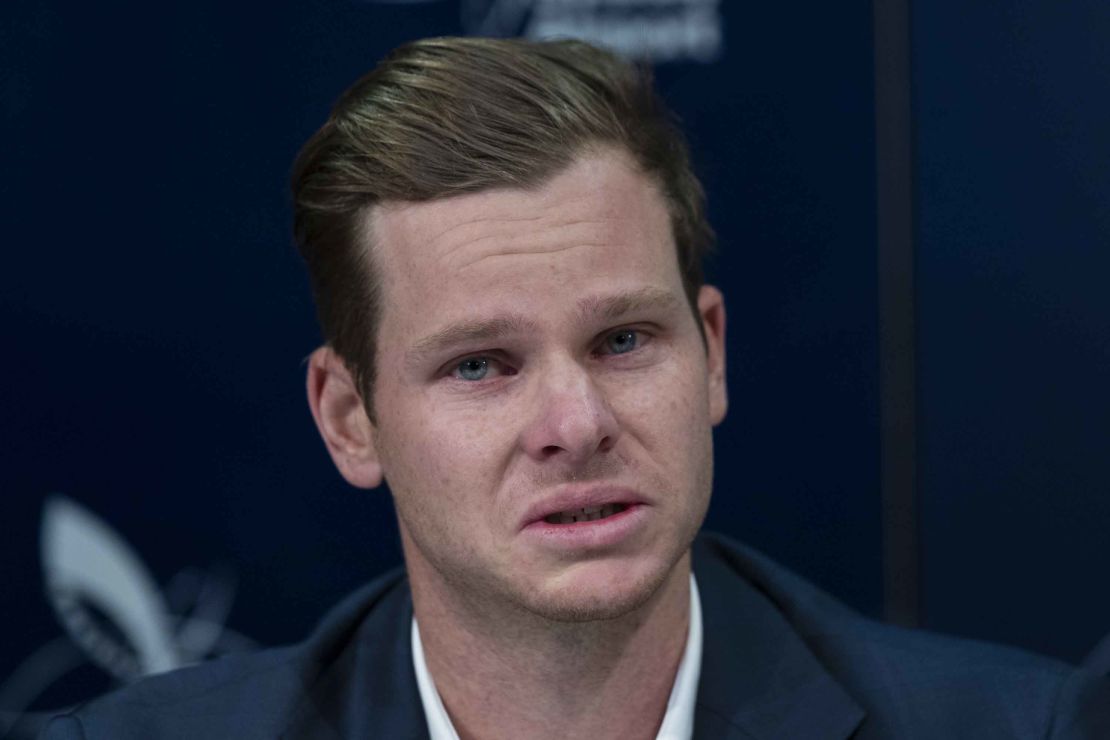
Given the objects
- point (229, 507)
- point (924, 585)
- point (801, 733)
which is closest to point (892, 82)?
point (924, 585)

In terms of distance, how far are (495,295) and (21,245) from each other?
944 millimetres

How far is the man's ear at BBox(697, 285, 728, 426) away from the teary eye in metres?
0.37

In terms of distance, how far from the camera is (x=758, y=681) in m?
2.16

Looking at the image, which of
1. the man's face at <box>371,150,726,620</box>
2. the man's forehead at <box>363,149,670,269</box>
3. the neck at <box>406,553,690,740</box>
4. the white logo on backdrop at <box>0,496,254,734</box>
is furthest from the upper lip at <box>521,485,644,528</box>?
the white logo on backdrop at <box>0,496,254,734</box>

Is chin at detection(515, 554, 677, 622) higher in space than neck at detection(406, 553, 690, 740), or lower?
higher

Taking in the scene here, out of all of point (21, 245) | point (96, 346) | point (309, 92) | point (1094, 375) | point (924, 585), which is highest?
point (309, 92)

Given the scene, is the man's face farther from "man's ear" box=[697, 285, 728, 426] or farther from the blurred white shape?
the blurred white shape

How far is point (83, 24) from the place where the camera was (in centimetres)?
249

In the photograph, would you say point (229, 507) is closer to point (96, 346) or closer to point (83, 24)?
point (96, 346)

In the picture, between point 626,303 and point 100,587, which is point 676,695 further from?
point 100,587

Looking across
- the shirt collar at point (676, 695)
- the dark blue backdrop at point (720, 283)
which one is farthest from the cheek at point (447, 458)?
the dark blue backdrop at point (720, 283)

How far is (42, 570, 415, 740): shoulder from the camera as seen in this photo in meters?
2.20

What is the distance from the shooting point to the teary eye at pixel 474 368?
198 centimetres

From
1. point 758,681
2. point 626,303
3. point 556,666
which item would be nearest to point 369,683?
point 556,666
